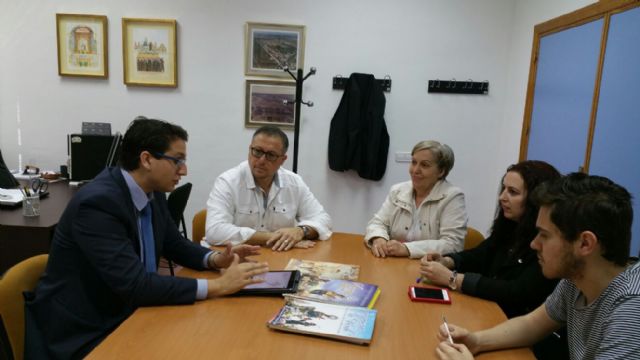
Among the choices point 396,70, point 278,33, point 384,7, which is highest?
point 384,7

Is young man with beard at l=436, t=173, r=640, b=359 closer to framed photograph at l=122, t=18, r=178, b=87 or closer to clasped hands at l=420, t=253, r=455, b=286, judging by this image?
clasped hands at l=420, t=253, r=455, b=286

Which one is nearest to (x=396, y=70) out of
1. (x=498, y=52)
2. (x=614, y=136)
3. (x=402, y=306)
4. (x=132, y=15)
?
(x=498, y=52)

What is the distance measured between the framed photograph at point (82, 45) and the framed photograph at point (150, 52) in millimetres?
203

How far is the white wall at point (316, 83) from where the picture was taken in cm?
391

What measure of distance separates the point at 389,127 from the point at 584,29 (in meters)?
1.69

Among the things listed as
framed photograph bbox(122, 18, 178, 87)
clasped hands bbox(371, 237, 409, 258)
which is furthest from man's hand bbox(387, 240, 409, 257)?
framed photograph bbox(122, 18, 178, 87)

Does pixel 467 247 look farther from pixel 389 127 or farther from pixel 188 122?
pixel 188 122

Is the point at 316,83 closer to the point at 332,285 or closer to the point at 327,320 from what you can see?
the point at 332,285

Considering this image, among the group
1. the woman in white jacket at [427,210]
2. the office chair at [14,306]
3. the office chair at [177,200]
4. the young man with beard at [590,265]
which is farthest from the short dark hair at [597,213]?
the office chair at [177,200]

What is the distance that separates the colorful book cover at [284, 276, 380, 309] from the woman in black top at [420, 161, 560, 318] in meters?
0.31

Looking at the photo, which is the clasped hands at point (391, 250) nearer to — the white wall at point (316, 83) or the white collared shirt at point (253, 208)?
the white collared shirt at point (253, 208)

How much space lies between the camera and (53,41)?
399 centimetres

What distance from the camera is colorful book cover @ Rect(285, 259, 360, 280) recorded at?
179 cm

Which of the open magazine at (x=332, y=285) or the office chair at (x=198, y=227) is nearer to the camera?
the open magazine at (x=332, y=285)
